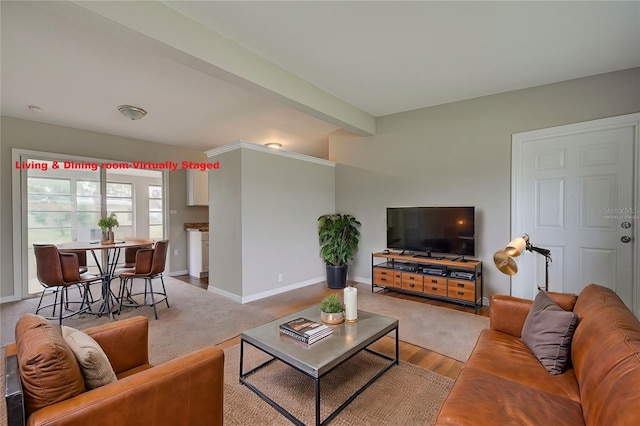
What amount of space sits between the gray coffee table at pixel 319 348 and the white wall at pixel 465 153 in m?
2.51

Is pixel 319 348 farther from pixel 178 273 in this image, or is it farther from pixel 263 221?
pixel 178 273

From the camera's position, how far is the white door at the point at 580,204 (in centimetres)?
309

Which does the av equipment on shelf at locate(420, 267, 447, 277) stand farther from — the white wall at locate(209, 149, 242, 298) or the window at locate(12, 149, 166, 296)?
the window at locate(12, 149, 166, 296)

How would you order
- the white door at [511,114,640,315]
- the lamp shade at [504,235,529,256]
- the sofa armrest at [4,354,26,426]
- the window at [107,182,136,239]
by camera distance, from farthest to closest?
1. the window at [107,182,136,239]
2. the white door at [511,114,640,315]
3. the lamp shade at [504,235,529,256]
4. the sofa armrest at [4,354,26,426]

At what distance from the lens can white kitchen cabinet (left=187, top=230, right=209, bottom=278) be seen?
571cm

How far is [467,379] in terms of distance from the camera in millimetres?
1472

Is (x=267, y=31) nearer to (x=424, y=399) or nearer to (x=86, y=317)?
(x=424, y=399)

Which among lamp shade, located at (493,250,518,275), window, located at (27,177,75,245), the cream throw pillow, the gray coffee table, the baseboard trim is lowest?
the baseboard trim

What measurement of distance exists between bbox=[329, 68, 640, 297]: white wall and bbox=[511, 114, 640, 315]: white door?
15 centimetres

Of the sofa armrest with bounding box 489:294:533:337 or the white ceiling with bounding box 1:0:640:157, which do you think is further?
the white ceiling with bounding box 1:0:640:157

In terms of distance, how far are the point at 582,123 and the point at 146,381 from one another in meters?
4.51

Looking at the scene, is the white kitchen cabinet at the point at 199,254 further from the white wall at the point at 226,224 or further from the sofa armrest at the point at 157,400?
the sofa armrest at the point at 157,400

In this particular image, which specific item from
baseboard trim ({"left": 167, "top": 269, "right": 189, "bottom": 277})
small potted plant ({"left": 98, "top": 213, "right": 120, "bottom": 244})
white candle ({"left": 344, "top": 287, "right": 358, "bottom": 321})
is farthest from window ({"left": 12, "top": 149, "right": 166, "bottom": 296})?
white candle ({"left": 344, "top": 287, "right": 358, "bottom": 321})

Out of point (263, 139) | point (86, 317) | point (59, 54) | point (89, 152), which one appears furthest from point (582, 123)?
point (89, 152)
